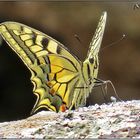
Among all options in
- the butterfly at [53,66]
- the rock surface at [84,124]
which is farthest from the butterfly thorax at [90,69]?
the rock surface at [84,124]

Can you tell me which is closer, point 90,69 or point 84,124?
point 84,124

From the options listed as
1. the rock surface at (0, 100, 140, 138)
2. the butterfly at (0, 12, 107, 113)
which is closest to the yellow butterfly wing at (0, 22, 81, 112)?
the butterfly at (0, 12, 107, 113)

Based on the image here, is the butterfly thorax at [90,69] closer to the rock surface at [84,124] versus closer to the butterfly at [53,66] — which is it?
the butterfly at [53,66]

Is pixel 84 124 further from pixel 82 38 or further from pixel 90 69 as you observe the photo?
pixel 82 38

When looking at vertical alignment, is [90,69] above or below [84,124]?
above

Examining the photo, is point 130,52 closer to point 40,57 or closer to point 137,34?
point 137,34

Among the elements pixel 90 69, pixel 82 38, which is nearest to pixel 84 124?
pixel 90 69

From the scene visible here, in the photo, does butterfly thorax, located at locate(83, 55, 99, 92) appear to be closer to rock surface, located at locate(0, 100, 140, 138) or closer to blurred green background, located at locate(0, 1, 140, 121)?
blurred green background, located at locate(0, 1, 140, 121)

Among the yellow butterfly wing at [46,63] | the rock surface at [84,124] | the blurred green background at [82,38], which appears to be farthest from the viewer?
the blurred green background at [82,38]
